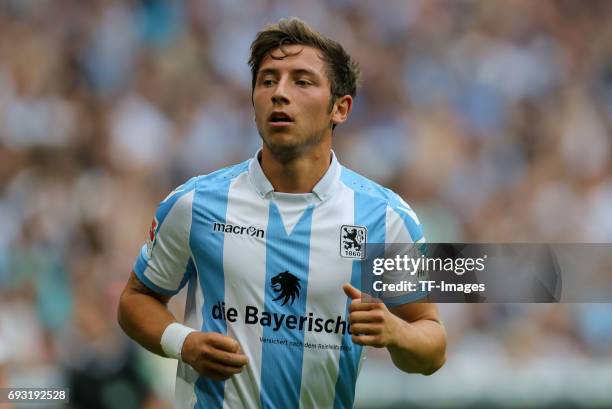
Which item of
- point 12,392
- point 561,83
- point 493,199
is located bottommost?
point 12,392

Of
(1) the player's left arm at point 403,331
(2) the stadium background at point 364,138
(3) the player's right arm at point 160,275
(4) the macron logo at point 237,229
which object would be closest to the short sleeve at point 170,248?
(3) the player's right arm at point 160,275

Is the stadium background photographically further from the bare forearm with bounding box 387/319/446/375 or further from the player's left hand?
the player's left hand

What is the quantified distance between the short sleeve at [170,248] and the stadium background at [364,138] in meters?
2.97

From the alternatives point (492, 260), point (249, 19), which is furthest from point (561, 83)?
point (492, 260)

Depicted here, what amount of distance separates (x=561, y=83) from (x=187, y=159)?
3.54m

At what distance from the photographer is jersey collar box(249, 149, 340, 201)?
3.97m

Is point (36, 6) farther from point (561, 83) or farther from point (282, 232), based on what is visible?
point (282, 232)

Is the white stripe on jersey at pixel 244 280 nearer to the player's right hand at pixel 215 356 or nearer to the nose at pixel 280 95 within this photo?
the player's right hand at pixel 215 356

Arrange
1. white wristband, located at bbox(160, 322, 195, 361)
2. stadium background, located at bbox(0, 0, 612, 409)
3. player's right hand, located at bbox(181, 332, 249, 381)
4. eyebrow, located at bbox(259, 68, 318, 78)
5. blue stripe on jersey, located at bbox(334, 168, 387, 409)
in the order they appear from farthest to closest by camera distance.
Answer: stadium background, located at bbox(0, 0, 612, 409) < eyebrow, located at bbox(259, 68, 318, 78) < blue stripe on jersey, located at bbox(334, 168, 387, 409) < white wristband, located at bbox(160, 322, 195, 361) < player's right hand, located at bbox(181, 332, 249, 381)

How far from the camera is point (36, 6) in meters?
9.18

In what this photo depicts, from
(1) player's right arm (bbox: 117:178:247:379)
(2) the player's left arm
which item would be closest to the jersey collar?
(1) player's right arm (bbox: 117:178:247:379)

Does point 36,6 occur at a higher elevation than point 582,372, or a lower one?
higher

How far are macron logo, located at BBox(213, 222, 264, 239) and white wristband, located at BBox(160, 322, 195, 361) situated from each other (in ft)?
1.31

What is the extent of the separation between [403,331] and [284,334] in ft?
1.52
